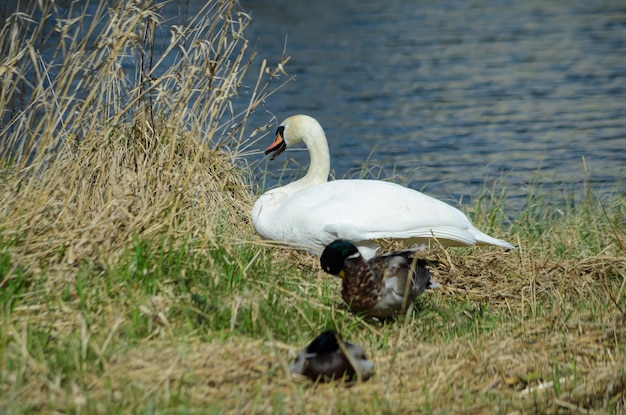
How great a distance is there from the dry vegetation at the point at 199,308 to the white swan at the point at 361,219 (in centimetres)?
20

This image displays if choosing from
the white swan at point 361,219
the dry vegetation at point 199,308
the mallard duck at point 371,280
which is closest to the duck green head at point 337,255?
the mallard duck at point 371,280

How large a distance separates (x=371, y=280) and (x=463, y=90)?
13.0 metres

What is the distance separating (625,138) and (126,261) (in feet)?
32.5

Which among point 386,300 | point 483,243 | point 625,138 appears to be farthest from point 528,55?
point 386,300

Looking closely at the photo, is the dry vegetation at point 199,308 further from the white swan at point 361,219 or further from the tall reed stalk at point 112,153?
the white swan at point 361,219

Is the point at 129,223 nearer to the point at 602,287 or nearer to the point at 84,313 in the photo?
the point at 84,313

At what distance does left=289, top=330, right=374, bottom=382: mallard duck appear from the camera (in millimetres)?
4035

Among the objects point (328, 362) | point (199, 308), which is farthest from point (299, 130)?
point (328, 362)

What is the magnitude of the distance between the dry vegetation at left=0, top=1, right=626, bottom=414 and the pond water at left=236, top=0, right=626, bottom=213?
5.88ft

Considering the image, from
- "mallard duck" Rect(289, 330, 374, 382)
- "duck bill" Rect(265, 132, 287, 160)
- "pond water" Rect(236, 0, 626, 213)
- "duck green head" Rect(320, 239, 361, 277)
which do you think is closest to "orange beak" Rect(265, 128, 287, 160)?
"duck bill" Rect(265, 132, 287, 160)

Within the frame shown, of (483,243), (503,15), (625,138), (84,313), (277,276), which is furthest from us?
(503,15)

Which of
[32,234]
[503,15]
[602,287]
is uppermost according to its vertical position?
[32,234]

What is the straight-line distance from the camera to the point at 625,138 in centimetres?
1301

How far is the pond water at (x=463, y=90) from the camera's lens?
11.7 m
